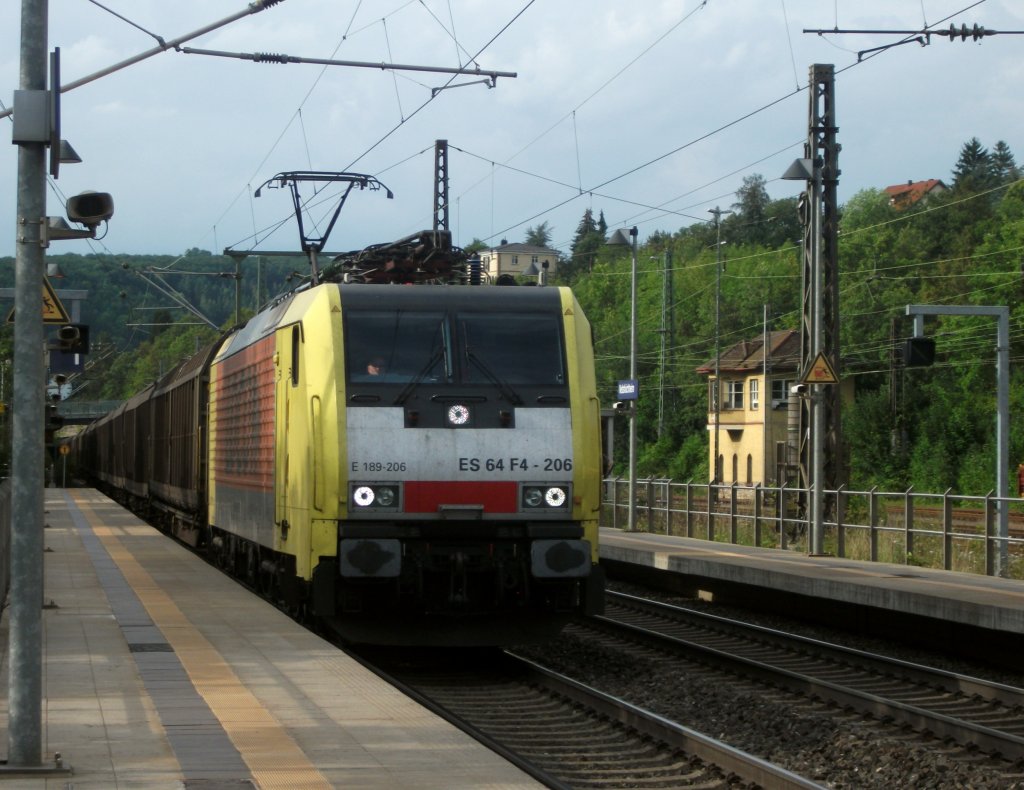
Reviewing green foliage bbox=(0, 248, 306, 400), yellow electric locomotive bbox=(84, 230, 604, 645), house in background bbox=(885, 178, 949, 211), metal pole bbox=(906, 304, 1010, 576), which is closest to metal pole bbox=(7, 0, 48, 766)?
yellow electric locomotive bbox=(84, 230, 604, 645)

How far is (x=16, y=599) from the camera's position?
7070 millimetres

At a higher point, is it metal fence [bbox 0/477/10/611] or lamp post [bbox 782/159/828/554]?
lamp post [bbox 782/159/828/554]

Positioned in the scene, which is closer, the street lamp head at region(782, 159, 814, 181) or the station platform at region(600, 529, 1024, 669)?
the station platform at region(600, 529, 1024, 669)

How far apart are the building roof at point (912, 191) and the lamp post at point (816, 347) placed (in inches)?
3332

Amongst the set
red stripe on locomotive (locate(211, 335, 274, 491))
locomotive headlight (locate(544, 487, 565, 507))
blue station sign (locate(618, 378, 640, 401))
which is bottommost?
locomotive headlight (locate(544, 487, 565, 507))

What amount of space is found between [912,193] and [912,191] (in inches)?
207

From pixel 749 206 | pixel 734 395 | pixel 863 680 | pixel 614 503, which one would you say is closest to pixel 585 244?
pixel 749 206

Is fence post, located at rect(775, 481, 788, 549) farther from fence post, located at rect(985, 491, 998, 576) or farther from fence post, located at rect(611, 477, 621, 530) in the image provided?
fence post, located at rect(611, 477, 621, 530)

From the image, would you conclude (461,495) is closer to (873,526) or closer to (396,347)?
(396,347)

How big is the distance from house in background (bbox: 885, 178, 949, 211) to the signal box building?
29269 mm

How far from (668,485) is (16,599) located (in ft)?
Answer: 71.5

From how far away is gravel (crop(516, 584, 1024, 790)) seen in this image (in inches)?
348

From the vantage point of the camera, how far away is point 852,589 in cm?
1580

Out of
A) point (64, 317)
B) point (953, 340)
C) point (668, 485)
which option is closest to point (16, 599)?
point (64, 317)
